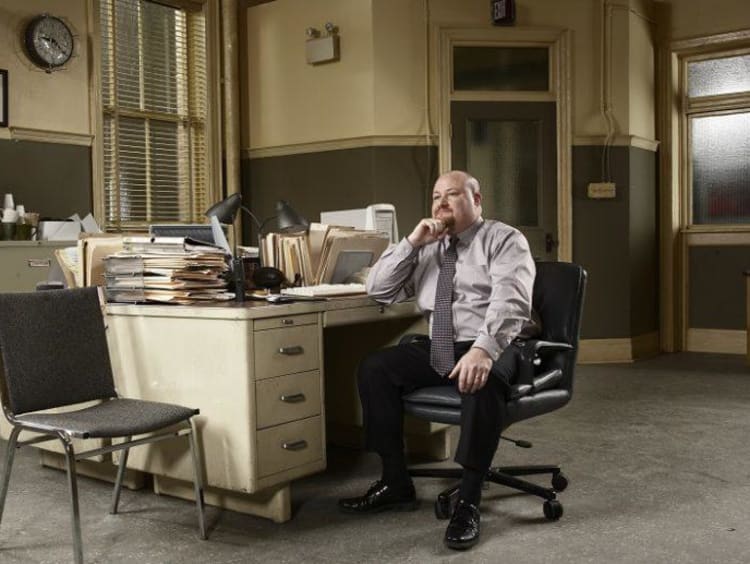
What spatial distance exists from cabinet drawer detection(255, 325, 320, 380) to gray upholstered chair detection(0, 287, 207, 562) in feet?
0.91

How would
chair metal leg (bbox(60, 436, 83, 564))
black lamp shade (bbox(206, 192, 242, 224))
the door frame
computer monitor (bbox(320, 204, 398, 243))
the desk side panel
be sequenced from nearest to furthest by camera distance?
1. chair metal leg (bbox(60, 436, 83, 564))
2. the desk side panel
3. black lamp shade (bbox(206, 192, 242, 224))
4. computer monitor (bbox(320, 204, 398, 243))
5. the door frame

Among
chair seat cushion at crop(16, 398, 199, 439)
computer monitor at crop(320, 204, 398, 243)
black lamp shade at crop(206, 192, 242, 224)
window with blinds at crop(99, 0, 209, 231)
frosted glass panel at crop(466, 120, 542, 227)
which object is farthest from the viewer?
frosted glass panel at crop(466, 120, 542, 227)

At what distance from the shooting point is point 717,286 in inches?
278

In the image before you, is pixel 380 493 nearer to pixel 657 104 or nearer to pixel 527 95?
pixel 527 95

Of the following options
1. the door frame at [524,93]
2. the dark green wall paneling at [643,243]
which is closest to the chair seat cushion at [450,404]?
the door frame at [524,93]

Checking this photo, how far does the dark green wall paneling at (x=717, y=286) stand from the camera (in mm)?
6980

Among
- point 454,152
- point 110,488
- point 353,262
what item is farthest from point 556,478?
point 454,152

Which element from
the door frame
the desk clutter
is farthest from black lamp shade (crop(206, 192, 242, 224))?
the door frame

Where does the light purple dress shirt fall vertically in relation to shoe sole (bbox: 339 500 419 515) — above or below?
above

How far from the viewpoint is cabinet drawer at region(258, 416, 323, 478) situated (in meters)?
2.85

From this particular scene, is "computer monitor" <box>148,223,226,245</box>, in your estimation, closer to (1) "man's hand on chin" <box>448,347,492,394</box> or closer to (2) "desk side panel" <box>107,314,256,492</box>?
(2) "desk side panel" <box>107,314,256,492</box>

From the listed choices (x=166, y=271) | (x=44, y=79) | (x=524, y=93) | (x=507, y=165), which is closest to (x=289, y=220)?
(x=166, y=271)

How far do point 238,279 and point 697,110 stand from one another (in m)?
5.23

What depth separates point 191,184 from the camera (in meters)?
6.98
